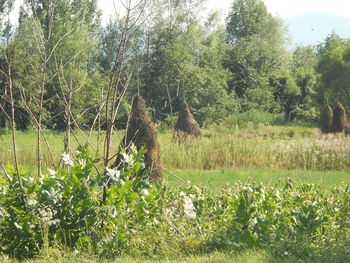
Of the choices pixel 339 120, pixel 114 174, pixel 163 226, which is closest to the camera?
pixel 114 174

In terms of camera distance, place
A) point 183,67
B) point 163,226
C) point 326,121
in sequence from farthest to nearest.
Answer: point 183,67
point 326,121
point 163,226

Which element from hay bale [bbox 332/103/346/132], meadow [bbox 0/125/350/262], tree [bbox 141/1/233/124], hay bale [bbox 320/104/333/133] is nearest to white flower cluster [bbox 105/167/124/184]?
meadow [bbox 0/125/350/262]

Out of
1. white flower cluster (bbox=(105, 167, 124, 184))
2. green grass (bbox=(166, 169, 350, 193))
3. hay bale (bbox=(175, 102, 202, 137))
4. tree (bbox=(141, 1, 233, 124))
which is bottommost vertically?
green grass (bbox=(166, 169, 350, 193))

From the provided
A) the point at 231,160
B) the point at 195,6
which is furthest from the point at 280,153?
the point at 195,6

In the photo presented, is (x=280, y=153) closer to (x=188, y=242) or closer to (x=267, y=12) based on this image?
(x=188, y=242)

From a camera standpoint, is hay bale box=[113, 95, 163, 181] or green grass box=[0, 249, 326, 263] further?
hay bale box=[113, 95, 163, 181]

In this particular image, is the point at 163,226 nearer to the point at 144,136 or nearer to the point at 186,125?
the point at 144,136

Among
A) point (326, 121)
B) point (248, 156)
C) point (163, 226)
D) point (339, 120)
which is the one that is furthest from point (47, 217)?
point (326, 121)

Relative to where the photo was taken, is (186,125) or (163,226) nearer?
(163,226)

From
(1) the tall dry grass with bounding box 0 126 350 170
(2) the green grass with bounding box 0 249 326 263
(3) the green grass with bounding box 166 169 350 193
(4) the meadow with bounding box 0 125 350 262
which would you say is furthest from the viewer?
(1) the tall dry grass with bounding box 0 126 350 170

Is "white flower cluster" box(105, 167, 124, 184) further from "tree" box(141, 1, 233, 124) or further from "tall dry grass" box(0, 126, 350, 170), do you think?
"tree" box(141, 1, 233, 124)

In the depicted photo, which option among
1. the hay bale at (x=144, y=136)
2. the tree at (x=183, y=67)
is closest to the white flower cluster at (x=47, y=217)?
the hay bale at (x=144, y=136)

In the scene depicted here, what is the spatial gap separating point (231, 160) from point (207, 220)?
831 centimetres

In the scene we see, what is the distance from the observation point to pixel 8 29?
4.86 metres
